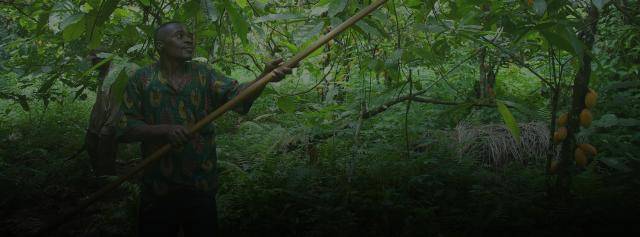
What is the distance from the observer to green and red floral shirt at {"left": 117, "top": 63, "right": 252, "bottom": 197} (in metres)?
2.21

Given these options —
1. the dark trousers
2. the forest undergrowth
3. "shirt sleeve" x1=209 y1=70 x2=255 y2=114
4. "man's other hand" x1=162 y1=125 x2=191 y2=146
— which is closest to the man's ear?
"shirt sleeve" x1=209 y1=70 x2=255 y2=114

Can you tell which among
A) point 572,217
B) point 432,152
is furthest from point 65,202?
point 572,217

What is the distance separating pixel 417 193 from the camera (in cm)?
370

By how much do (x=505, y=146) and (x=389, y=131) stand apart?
3.29 feet

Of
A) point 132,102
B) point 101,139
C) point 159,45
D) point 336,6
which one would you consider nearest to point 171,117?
point 132,102

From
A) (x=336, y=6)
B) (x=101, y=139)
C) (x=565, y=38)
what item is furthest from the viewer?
(x=101, y=139)

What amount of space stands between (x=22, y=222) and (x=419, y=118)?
10.9 feet

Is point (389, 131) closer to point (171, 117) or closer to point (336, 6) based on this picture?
point (171, 117)

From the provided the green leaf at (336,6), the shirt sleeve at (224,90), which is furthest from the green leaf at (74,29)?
the green leaf at (336,6)

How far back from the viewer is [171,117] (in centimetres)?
222

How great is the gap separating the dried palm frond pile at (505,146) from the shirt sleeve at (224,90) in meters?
2.37

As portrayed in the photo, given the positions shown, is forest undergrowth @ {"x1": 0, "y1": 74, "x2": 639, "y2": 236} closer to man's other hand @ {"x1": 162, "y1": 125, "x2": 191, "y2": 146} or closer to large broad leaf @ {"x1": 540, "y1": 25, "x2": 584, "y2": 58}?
large broad leaf @ {"x1": 540, "y1": 25, "x2": 584, "y2": 58}

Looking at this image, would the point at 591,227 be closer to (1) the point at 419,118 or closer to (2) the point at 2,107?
(1) the point at 419,118

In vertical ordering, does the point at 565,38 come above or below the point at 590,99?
above
